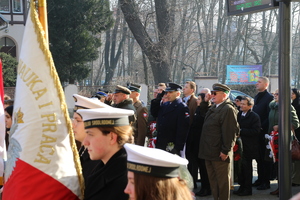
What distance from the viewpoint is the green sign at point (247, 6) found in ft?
15.9

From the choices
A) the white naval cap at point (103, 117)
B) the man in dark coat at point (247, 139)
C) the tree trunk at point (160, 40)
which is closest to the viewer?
the white naval cap at point (103, 117)

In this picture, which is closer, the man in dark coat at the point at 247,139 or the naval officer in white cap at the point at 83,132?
the naval officer in white cap at the point at 83,132

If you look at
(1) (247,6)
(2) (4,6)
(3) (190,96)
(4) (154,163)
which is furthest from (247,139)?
(2) (4,6)

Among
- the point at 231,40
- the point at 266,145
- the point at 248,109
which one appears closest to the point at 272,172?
the point at 266,145

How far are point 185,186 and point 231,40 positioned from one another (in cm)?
4170

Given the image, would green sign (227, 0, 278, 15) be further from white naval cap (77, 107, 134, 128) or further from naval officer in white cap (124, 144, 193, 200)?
naval officer in white cap (124, 144, 193, 200)

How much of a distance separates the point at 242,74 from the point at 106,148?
82.7ft

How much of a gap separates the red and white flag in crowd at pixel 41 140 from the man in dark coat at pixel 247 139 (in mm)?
5113

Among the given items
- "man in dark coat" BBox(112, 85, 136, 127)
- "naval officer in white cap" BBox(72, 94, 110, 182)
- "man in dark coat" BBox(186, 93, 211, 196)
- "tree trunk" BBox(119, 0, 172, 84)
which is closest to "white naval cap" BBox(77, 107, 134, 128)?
"naval officer in white cap" BBox(72, 94, 110, 182)

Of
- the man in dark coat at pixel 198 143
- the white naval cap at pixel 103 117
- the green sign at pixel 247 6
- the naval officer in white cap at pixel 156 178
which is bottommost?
the man in dark coat at pixel 198 143

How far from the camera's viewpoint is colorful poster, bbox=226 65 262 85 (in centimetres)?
2772

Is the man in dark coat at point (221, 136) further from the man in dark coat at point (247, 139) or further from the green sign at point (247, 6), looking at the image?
the green sign at point (247, 6)

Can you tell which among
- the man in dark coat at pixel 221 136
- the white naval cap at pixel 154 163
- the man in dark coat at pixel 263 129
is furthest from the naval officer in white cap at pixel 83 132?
the man in dark coat at pixel 263 129

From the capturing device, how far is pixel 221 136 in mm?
7035
